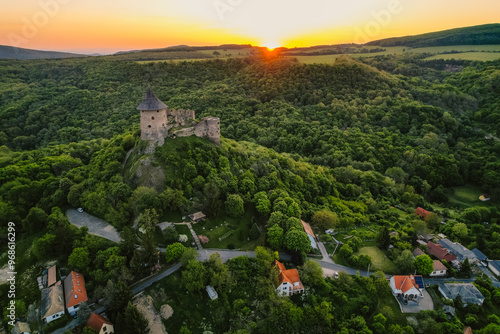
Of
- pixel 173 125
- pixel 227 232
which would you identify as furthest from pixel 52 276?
pixel 173 125

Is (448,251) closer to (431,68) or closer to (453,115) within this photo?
(453,115)

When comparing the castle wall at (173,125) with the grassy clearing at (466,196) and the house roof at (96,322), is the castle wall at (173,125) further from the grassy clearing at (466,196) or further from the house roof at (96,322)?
the grassy clearing at (466,196)

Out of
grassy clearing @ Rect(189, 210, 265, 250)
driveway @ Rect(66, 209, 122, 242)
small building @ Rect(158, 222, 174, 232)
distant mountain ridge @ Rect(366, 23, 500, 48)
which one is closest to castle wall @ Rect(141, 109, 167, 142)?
small building @ Rect(158, 222, 174, 232)

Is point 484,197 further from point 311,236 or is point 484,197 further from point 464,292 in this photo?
point 311,236

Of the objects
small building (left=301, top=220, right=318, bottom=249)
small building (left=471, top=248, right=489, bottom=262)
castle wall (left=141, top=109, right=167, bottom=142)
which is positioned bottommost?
small building (left=471, top=248, right=489, bottom=262)

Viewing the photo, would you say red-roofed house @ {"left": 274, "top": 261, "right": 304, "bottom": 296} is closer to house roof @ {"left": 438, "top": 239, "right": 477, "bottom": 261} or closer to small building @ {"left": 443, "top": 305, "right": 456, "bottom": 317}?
small building @ {"left": 443, "top": 305, "right": 456, "bottom": 317}

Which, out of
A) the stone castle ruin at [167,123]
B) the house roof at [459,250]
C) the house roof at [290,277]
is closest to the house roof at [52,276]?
the stone castle ruin at [167,123]
